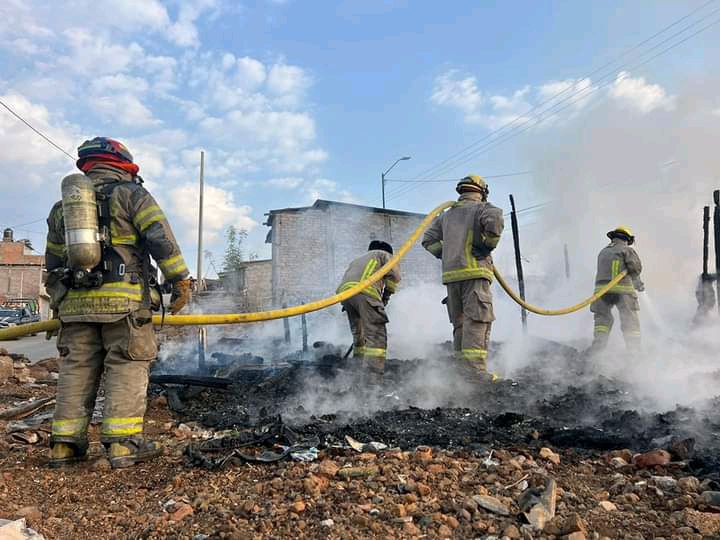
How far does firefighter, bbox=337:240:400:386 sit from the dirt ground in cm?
231

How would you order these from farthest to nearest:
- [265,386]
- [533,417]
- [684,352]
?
→ [684,352]
[265,386]
[533,417]

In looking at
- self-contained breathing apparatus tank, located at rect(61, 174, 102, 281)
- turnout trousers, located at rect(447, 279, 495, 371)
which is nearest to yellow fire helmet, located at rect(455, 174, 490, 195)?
turnout trousers, located at rect(447, 279, 495, 371)

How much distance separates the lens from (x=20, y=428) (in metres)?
4.12

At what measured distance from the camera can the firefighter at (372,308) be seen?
19.0 ft

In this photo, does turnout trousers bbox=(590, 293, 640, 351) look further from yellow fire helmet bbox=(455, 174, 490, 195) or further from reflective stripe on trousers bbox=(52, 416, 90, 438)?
reflective stripe on trousers bbox=(52, 416, 90, 438)

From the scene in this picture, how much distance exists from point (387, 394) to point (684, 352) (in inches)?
222

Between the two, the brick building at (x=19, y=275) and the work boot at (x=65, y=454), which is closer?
the work boot at (x=65, y=454)

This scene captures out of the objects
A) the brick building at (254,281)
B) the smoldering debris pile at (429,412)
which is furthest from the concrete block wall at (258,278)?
the smoldering debris pile at (429,412)

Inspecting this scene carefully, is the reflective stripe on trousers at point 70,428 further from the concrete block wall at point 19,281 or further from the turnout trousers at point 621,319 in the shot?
the concrete block wall at point 19,281

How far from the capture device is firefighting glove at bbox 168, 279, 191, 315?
3.53 meters

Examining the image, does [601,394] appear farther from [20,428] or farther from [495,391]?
[20,428]

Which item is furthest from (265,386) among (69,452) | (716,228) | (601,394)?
(716,228)

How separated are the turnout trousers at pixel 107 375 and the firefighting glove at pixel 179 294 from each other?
263 millimetres

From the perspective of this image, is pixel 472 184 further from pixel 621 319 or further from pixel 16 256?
pixel 16 256
